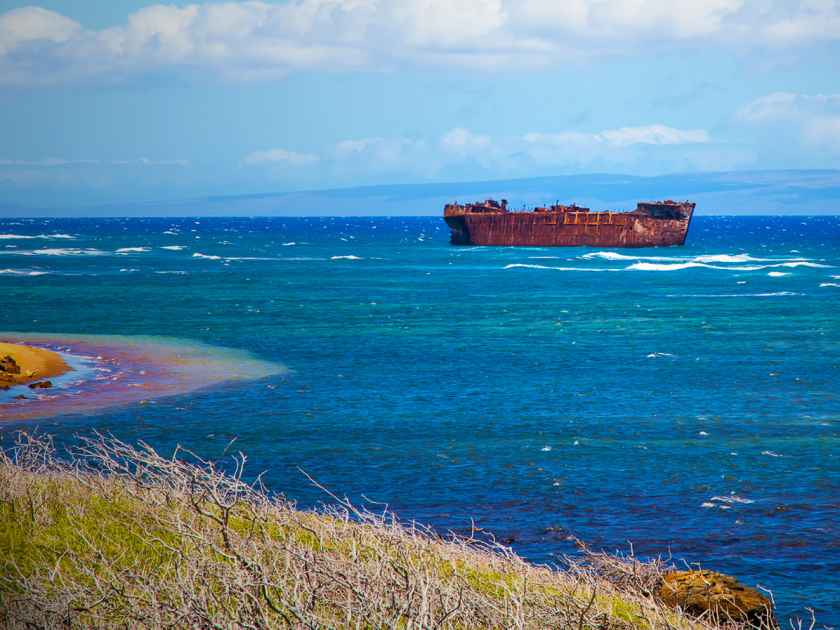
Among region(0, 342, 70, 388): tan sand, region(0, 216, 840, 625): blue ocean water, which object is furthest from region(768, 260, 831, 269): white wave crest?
region(0, 342, 70, 388): tan sand

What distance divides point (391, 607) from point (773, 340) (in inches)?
1510

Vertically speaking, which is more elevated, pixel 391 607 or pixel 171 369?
pixel 391 607

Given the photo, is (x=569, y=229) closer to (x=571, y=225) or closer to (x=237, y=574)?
(x=571, y=225)

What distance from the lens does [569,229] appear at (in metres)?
123

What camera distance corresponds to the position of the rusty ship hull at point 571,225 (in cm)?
11969

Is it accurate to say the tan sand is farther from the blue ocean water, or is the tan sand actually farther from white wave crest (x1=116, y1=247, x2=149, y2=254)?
white wave crest (x1=116, y1=247, x2=149, y2=254)

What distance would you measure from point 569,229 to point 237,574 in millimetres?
117101

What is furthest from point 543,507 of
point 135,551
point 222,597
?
point 222,597

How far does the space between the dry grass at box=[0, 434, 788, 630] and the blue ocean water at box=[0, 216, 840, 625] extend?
3.48m

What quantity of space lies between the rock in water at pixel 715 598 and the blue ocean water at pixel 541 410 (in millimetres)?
1901

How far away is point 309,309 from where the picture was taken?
5712cm

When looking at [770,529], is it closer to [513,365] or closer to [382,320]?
[513,365]

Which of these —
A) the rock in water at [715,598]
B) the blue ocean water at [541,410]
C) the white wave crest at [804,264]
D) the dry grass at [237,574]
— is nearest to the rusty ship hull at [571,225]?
the white wave crest at [804,264]

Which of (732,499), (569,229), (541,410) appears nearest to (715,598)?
(732,499)
